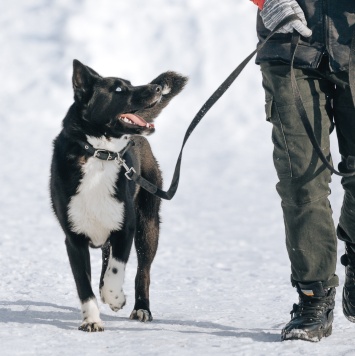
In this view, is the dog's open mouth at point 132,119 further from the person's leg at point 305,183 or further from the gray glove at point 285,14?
the gray glove at point 285,14

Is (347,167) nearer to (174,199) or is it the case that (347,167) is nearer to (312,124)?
(312,124)

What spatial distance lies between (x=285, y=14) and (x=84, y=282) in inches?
63.4

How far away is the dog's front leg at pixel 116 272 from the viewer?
4125 mm

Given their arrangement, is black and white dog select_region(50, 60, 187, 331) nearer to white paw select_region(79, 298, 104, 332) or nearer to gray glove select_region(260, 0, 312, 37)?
white paw select_region(79, 298, 104, 332)

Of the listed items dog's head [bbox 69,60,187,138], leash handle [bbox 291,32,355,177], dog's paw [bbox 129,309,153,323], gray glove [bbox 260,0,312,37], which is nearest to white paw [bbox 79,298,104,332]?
dog's paw [bbox 129,309,153,323]

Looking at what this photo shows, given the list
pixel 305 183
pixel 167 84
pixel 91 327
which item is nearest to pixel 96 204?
pixel 91 327

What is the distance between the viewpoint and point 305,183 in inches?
135

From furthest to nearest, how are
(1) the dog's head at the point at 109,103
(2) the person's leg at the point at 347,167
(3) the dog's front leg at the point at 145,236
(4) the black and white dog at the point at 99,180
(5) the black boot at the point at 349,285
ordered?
(3) the dog's front leg at the point at 145,236 < (1) the dog's head at the point at 109,103 < (4) the black and white dog at the point at 99,180 < (5) the black boot at the point at 349,285 < (2) the person's leg at the point at 347,167

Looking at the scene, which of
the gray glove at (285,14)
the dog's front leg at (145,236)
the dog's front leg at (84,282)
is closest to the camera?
the gray glove at (285,14)

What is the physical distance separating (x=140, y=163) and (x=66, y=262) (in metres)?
1.37

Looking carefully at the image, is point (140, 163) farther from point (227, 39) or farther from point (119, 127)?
point (227, 39)

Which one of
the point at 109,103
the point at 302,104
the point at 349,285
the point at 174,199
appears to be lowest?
the point at 349,285

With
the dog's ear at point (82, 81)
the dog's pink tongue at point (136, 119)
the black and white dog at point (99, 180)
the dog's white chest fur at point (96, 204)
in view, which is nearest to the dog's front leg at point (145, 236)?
the black and white dog at point (99, 180)

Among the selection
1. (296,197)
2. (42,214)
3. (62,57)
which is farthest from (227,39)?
(296,197)
